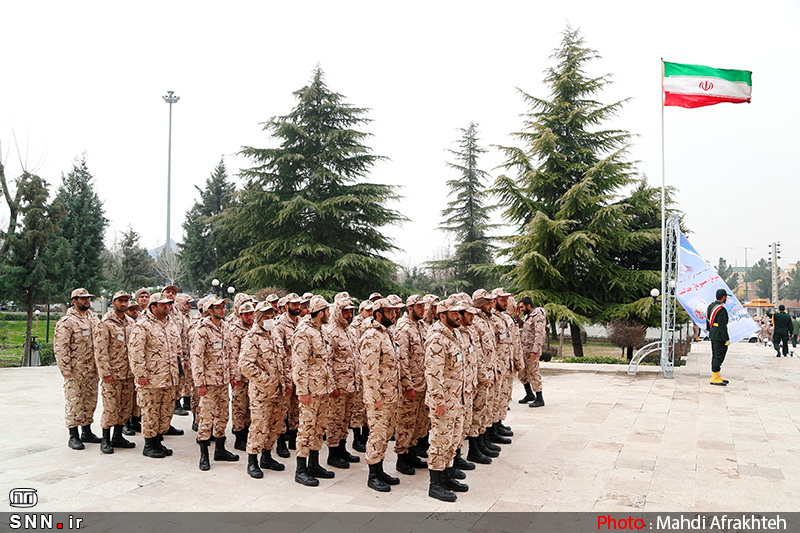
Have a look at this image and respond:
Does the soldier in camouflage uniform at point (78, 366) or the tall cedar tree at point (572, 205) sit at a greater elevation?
the tall cedar tree at point (572, 205)

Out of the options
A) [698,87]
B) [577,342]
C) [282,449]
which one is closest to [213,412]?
[282,449]

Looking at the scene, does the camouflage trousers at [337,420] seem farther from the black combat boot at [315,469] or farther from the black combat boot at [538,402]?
the black combat boot at [538,402]

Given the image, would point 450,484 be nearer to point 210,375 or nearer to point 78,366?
point 210,375

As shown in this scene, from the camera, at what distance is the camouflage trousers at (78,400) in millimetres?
7141

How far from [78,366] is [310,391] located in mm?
3460

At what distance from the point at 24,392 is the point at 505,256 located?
16.2 metres

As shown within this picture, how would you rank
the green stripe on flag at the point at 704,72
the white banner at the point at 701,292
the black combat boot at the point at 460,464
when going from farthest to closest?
the green stripe on flag at the point at 704,72 → the white banner at the point at 701,292 → the black combat boot at the point at 460,464

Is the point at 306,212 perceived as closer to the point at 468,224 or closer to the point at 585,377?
the point at 468,224

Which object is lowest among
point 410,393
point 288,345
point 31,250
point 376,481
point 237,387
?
→ point 376,481

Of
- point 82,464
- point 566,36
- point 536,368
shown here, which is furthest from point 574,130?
point 82,464

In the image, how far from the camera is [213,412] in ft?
20.9

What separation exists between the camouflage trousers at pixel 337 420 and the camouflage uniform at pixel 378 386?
843mm

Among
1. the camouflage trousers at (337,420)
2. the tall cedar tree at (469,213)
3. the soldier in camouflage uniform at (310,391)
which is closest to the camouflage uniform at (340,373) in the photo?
the camouflage trousers at (337,420)
